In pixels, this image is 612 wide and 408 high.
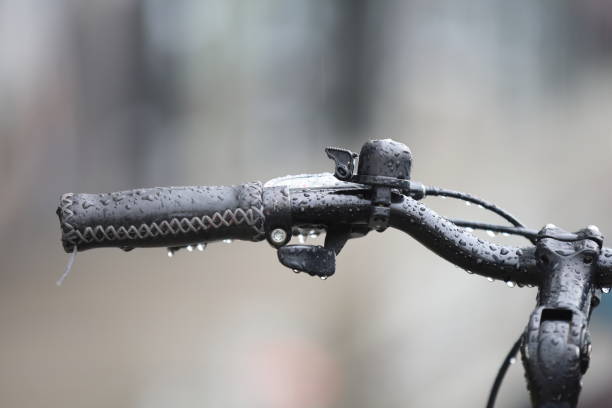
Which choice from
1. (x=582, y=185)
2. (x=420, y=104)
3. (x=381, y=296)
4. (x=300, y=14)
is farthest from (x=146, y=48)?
(x=582, y=185)

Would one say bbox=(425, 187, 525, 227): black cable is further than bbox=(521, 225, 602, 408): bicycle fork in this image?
Yes

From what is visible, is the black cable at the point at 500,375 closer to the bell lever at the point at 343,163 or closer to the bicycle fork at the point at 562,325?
the bicycle fork at the point at 562,325

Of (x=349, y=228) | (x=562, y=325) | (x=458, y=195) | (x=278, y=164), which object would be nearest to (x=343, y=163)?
(x=349, y=228)

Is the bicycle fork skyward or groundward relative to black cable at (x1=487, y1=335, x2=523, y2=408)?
skyward

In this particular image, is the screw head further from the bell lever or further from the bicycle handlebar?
the bell lever

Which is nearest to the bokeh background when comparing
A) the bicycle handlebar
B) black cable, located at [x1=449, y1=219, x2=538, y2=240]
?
black cable, located at [x1=449, y1=219, x2=538, y2=240]

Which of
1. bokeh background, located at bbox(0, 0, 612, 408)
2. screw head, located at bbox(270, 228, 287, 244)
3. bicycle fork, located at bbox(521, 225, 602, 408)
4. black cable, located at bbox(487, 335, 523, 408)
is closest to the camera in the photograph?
bicycle fork, located at bbox(521, 225, 602, 408)
